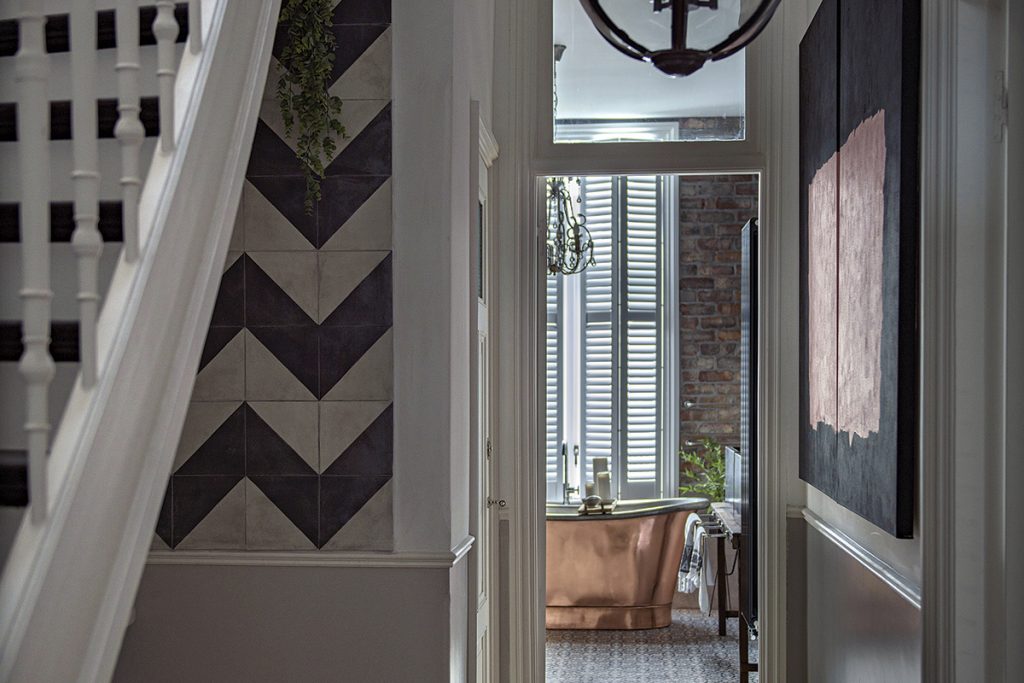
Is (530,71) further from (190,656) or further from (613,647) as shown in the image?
(613,647)

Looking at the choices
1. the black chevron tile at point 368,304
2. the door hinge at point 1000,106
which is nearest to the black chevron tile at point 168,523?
the black chevron tile at point 368,304

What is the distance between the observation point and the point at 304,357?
2758mm

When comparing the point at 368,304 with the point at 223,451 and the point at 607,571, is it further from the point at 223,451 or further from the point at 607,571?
the point at 607,571

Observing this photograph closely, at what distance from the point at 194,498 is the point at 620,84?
257 centimetres

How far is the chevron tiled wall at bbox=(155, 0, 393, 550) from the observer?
275 cm

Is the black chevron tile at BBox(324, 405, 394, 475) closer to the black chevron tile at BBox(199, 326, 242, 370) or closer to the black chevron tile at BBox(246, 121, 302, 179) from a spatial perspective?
the black chevron tile at BBox(199, 326, 242, 370)

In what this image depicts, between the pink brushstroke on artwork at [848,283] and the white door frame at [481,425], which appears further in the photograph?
the white door frame at [481,425]

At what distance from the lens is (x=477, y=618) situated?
3.22 metres

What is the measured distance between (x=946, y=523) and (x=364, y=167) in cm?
172

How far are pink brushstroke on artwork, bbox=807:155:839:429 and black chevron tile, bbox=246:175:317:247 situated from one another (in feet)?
5.39

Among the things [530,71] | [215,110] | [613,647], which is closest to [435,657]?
[215,110]

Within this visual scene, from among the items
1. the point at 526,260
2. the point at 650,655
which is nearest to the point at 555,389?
the point at 650,655

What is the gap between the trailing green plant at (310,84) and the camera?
266 centimetres

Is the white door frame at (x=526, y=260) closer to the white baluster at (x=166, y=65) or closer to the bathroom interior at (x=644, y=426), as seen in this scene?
the bathroom interior at (x=644, y=426)
